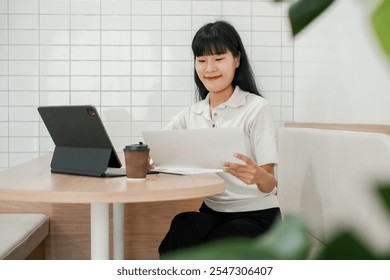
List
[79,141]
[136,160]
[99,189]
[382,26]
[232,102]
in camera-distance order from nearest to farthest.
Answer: [382,26] → [99,189] → [136,160] → [79,141] → [232,102]

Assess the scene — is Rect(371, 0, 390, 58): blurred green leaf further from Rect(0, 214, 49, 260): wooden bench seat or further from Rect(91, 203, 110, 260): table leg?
Rect(0, 214, 49, 260): wooden bench seat

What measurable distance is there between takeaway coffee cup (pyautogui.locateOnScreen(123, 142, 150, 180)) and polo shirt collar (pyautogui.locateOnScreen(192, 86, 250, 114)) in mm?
585

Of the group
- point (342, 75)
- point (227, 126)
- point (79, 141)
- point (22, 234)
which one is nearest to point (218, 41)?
point (227, 126)

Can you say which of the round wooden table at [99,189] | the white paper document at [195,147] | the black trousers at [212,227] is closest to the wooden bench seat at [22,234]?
the round wooden table at [99,189]

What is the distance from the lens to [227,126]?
1.71m

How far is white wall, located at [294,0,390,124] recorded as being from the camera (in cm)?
153

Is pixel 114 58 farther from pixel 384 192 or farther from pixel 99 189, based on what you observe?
pixel 384 192

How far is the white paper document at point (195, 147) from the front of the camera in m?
1.25

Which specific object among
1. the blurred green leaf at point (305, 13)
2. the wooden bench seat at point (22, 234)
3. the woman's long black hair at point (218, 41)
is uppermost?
the woman's long black hair at point (218, 41)

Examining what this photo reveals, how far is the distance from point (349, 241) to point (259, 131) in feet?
5.19

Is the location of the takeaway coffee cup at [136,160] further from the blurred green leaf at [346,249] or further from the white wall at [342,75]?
the blurred green leaf at [346,249]

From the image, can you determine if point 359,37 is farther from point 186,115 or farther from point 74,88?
point 74,88

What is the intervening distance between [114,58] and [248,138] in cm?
160

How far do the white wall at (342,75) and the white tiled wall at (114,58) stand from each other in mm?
336
